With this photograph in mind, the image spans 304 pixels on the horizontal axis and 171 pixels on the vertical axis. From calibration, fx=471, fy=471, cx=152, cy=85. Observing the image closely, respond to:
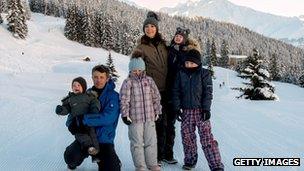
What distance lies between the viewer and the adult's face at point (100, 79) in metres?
6.43

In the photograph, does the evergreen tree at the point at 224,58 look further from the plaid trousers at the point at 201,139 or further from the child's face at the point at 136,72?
the child's face at the point at 136,72

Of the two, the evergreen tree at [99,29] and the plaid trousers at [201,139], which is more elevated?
the evergreen tree at [99,29]

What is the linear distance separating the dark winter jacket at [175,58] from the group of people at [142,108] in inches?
0.6

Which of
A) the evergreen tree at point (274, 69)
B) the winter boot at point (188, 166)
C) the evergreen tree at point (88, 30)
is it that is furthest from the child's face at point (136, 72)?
the evergreen tree at point (274, 69)

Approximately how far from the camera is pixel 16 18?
72.7 metres

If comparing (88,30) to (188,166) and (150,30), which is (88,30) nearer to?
(150,30)

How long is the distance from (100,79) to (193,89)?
1305 millimetres

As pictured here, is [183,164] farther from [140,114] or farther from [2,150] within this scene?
[2,150]

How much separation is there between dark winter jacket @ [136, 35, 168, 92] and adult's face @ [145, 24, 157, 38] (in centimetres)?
7

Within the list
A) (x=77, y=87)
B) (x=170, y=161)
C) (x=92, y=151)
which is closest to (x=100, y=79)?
(x=77, y=87)

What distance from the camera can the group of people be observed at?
6238 millimetres

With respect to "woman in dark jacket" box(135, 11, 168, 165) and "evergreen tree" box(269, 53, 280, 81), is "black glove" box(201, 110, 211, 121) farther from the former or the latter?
"evergreen tree" box(269, 53, 280, 81)

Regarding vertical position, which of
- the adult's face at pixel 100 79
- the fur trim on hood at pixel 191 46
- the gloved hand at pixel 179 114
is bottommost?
the gloved hand at pixel 179 114

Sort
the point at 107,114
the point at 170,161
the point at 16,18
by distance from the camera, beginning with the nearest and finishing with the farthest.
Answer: the point at 107,114 < the point at 170,161 < the point at 16,18
